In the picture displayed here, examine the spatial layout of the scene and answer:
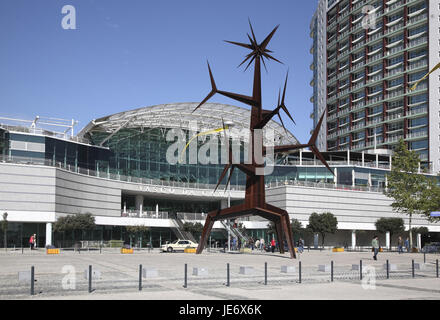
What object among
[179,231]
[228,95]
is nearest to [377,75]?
[179,231]

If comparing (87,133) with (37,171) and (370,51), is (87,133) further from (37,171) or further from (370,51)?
(370,51)

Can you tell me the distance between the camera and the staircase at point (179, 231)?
67838mm

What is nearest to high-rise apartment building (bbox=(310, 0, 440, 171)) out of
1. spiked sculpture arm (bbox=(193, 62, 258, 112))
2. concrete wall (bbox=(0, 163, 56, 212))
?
concrete wall (bbox=(0, 163, 56, 212))

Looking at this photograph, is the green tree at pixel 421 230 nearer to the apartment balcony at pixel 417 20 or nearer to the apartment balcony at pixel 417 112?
the apartment balcony at pixel 417 112

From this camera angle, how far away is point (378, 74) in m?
110

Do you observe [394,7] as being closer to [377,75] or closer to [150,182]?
[377,75]

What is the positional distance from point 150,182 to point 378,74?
199 feet

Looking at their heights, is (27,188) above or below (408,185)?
below

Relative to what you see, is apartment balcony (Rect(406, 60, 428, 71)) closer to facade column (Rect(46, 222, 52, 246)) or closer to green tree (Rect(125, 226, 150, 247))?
green tree (Rect(125, 226, 150, 247))

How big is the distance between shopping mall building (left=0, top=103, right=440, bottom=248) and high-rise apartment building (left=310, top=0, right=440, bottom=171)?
67.6 feet

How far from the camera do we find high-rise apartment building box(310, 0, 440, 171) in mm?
97750

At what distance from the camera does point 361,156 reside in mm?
90562

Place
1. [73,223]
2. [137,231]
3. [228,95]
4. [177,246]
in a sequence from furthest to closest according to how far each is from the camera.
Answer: [137,231] < [177,246] < [73,223] < [228,95]
